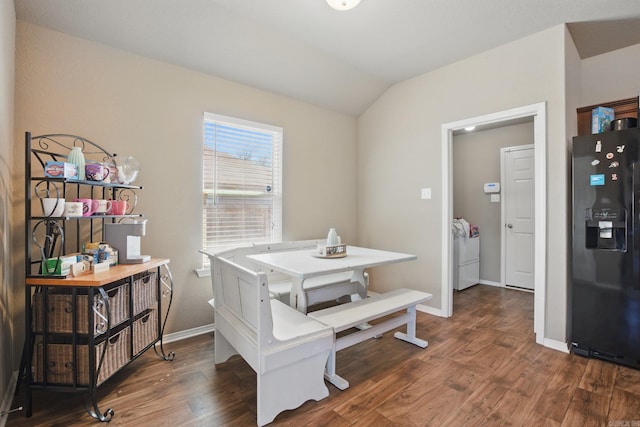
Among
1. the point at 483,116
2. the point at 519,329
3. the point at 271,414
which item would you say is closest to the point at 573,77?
the point at 483,116

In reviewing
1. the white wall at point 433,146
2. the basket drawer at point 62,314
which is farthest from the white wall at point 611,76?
the basket drawer at point 62,314

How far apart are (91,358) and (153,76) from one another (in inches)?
83.1

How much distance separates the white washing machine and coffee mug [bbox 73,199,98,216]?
3.99 meters

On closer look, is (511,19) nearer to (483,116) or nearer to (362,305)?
(483,116)

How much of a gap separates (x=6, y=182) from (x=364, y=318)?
2.33 metres

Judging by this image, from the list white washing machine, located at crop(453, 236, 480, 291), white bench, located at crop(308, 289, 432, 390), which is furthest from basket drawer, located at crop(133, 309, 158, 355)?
white washing machine, located at crop(453, 236, 480, 291)

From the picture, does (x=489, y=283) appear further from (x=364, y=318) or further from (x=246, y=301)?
(x=246, y=301)

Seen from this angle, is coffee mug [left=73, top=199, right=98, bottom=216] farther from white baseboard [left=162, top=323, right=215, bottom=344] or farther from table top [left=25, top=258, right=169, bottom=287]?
white baseboard [left=162, top=323, right=215, bottom=344]

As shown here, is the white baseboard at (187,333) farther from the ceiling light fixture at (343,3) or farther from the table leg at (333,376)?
the ceiling light fixture at (343,3)

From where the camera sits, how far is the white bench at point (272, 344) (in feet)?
5.08

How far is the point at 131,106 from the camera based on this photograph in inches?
94.2

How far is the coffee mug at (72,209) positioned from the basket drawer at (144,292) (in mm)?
542

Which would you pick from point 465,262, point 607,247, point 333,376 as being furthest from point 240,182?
point 465,262

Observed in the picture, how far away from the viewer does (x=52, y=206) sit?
164 cm
